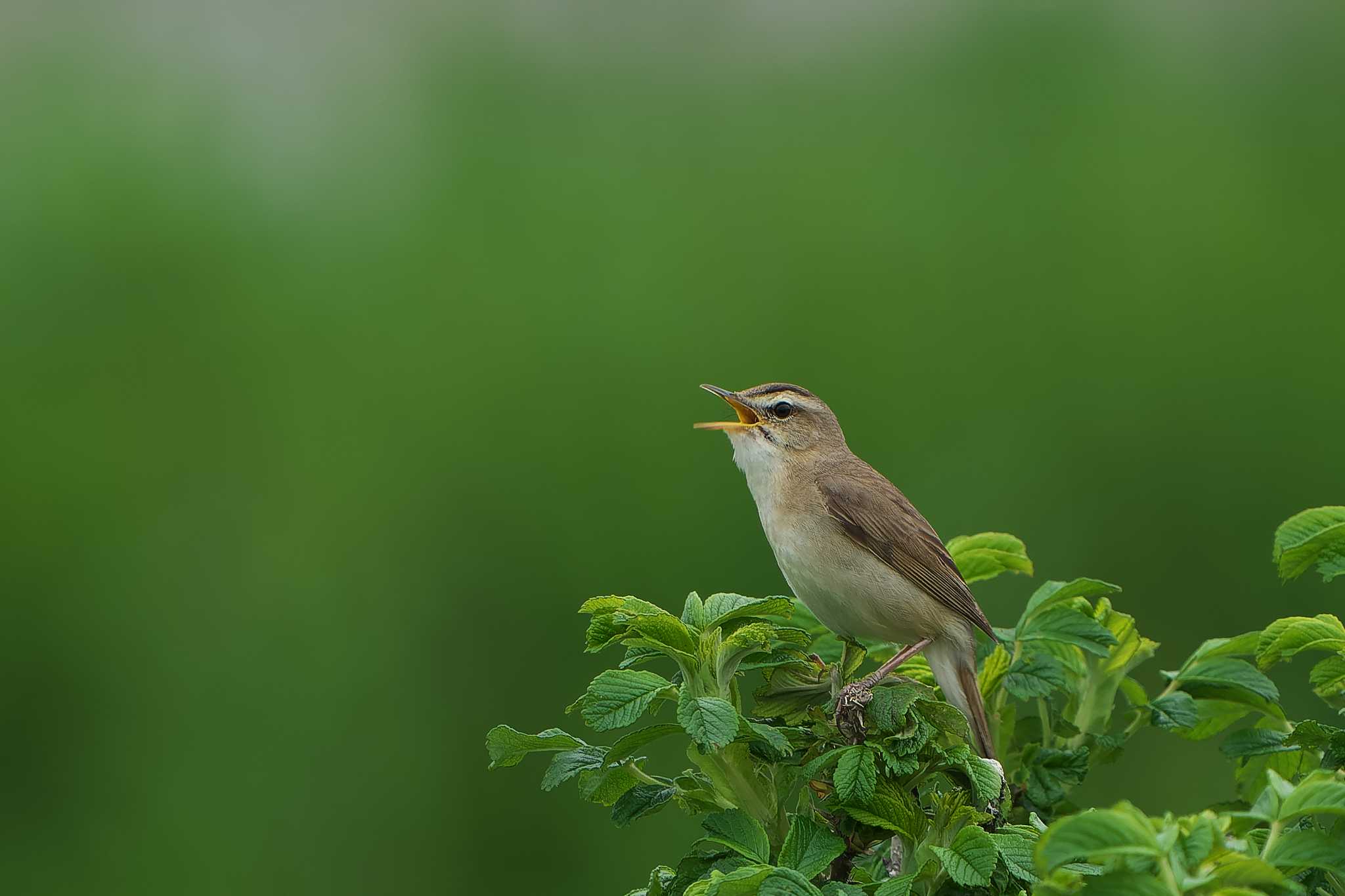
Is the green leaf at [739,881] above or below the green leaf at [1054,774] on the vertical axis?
above

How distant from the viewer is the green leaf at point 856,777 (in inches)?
59.1

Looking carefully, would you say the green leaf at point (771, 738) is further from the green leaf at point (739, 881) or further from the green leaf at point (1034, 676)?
the green leaf at point (1034, 676)

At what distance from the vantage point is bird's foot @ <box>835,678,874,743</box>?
5.65 feet

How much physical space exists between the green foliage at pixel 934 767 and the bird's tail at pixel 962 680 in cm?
14

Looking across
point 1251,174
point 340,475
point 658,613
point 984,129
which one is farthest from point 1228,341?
point 658,613

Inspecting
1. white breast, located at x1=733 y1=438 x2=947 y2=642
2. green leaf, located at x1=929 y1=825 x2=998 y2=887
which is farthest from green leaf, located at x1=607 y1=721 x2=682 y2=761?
white breast, located at x1=733 y1=438 x2=947 y2=642

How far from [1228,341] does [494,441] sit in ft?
11.5

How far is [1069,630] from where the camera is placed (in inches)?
78.0

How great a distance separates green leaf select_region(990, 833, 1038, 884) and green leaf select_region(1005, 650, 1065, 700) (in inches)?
23.0

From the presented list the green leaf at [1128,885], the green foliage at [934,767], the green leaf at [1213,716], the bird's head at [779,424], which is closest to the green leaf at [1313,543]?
the green foliage at [934,767]

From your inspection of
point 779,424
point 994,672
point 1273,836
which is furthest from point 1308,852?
point 779,424

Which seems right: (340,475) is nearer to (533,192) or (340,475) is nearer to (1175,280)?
(533,192)

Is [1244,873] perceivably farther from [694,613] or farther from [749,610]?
[694,613]

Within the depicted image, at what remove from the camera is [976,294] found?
6.28m
